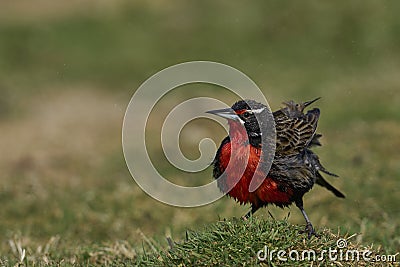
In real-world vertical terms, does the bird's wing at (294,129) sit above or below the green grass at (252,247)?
above

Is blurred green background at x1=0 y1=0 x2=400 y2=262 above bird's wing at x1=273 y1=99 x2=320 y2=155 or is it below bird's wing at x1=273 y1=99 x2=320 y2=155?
above

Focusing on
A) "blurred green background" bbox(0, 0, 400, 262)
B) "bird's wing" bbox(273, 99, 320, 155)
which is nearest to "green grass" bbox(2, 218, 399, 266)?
"bird's wing" bbox(273, 99, 320, 155)

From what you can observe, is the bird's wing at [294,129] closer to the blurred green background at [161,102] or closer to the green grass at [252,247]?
the green grass at [252,247]

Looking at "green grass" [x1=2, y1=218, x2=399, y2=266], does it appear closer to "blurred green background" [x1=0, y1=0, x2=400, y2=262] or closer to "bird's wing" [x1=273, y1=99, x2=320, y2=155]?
"bird's wing" [x1=273, y1=99, x2=320, y2=155]

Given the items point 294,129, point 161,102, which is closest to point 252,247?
point 294,129

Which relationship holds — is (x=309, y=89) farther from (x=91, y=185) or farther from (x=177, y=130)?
(x=91, y=185)

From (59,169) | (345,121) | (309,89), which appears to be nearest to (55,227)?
(59,169)

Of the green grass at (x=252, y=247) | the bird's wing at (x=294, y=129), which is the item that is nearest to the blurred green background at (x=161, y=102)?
the bird's wing at (x=294, y=129)
